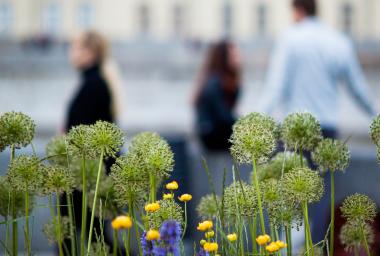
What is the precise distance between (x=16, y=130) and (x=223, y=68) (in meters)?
5.43

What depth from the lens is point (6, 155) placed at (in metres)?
5.76

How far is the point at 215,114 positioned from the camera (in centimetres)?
690

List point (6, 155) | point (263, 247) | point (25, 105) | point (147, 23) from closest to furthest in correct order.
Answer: point (263, 247), point (6, 155), point (25, 105), point (147, 23)

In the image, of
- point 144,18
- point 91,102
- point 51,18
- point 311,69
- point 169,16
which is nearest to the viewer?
point 311,69

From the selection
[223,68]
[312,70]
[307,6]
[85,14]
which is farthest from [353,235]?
[85,14]

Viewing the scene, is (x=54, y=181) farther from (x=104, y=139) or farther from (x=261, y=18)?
(x=261, y=18)

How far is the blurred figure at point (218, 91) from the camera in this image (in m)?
6.80

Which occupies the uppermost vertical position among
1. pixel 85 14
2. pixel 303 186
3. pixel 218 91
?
pixel 85 14

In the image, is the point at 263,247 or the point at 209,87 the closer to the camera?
the point at 263,247

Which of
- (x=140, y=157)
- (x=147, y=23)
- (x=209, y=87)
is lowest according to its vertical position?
(x=140, y=157)

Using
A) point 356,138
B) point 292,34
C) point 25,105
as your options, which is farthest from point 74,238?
point 25,105

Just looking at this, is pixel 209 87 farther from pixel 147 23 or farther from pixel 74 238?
pixel 147 23

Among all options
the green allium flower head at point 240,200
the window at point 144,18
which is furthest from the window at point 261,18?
the green allium flower head at point 240,200

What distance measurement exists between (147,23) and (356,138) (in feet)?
118
